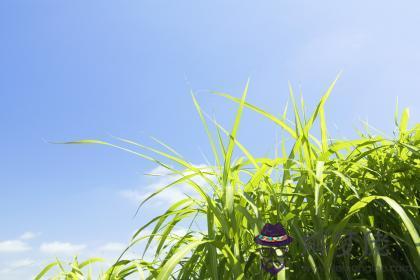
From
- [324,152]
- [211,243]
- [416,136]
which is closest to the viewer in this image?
[211,243]

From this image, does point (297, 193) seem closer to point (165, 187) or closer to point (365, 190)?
point (365, 190)

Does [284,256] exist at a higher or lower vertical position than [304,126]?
lower

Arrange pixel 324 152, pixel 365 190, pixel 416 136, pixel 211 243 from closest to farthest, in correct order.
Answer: pixel 211 243 < pixel 365 190 < pixel 324 152 < pixel 416 136

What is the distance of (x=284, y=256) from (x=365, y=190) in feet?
1.13

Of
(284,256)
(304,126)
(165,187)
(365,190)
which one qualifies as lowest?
(284,256)

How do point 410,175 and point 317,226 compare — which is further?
point 410,175

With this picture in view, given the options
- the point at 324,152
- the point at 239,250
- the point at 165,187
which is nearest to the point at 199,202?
the point at 165,187

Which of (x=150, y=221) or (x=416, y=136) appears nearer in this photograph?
(x=150, y=221)

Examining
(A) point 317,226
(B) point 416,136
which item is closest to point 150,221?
(A) point 317,226

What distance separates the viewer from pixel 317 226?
1374 millimetres

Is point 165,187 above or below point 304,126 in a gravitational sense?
below

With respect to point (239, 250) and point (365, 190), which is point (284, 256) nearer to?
point (239, 250)

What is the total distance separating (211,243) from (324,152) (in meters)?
0.54

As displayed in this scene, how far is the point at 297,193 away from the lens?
144 centimetres
